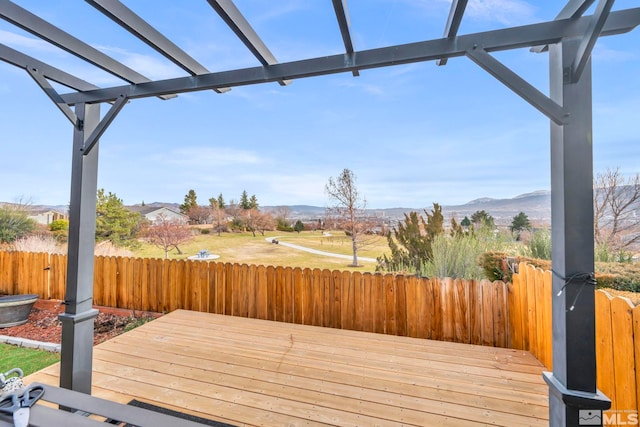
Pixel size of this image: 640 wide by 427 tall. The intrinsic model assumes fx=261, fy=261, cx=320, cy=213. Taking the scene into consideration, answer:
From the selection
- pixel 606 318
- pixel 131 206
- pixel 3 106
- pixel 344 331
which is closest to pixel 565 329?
pixel 606 318

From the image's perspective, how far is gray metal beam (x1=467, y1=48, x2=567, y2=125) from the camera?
121cm

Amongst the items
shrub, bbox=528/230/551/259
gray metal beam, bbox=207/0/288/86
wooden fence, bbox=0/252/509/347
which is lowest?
wooden fence, bbox=0/252/509/347

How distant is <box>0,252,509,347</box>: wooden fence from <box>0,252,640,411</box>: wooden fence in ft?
0.04

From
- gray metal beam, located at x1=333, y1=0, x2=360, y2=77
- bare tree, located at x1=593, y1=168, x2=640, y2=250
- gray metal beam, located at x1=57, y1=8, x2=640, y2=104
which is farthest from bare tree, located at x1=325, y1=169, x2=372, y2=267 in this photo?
gray metal beam, located at x1=333, y1=0, x2=360, y2=77

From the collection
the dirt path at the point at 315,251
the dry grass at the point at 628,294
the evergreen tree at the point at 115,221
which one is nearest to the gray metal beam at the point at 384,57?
the dry grass at the point at 628,294

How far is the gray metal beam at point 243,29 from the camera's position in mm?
1324

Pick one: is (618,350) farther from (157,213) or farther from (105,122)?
(157,213)

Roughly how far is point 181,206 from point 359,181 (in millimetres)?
4728

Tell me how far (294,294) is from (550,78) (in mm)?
3174

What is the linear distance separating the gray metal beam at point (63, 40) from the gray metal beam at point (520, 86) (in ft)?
7.37

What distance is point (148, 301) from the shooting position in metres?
4.12

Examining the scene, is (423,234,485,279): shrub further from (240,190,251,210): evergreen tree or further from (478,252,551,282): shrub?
(240,190,251,210): evergreen tree

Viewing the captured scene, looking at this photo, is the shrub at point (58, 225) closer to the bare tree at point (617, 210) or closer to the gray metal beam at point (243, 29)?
the gray metal beam at point (243, 29)

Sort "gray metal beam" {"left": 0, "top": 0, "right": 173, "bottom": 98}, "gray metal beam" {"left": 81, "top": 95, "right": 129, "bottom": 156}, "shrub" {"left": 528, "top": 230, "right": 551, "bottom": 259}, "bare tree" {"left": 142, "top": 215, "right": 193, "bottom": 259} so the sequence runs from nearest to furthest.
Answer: "gray metal beam" {"left": 0, "top": 0, "right": 173, "bottom": 98} < "gray metal beam" {"left": 81, "top": 95, "right": 129, "bottom": 156} < "shrub" {"left": 528, "top": 230, "right": 551, "bottom": 259} < "bare tree" {"left": 142, "top": 215, "right": 193, "bottom": 259}
